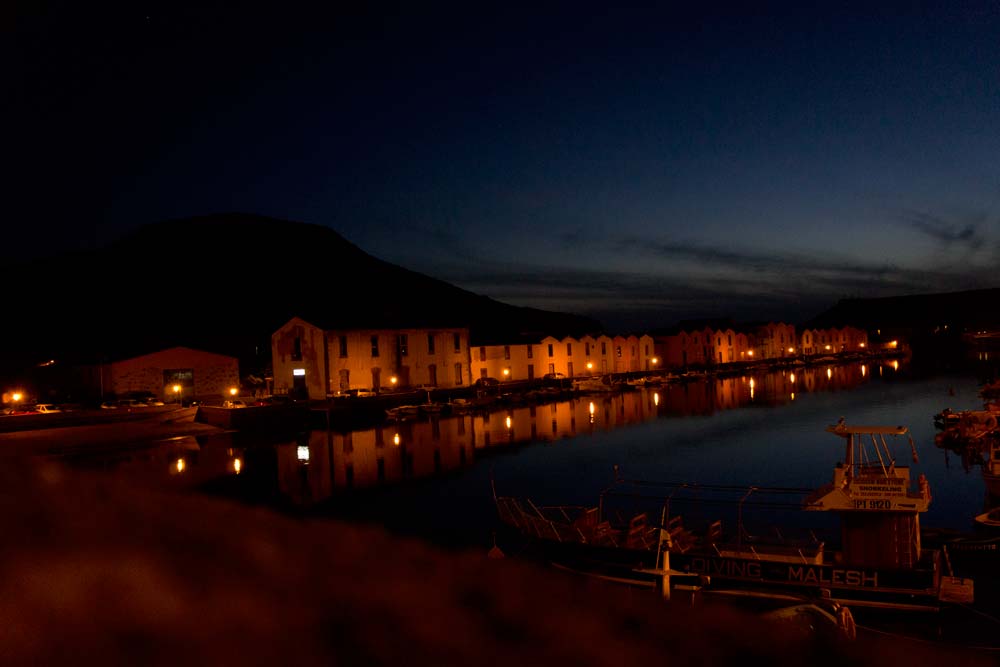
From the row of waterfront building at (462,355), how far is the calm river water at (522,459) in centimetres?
560

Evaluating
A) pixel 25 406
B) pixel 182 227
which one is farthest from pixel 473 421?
pixel 182 227

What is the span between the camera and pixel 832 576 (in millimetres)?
9750

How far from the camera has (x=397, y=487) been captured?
22.1m

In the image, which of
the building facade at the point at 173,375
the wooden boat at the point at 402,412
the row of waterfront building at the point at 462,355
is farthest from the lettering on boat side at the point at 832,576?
the building facade at the point at 173,375

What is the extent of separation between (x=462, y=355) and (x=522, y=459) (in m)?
19.4

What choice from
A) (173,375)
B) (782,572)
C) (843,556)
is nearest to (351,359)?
(173,375)

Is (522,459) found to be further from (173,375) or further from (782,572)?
(173,375)

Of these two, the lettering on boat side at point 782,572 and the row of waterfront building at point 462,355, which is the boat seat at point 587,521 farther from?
the row of waterfront building at point 462,355

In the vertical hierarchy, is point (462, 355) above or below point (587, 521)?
above

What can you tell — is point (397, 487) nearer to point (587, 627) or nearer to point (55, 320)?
point (587, 627)

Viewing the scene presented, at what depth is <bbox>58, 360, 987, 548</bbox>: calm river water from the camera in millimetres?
19688

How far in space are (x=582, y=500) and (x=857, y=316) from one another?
19864 centimetres

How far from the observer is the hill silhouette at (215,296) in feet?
202

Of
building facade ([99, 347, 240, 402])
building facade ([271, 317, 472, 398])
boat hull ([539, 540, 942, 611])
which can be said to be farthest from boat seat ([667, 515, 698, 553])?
building facade ([99, 347, 240, 402])
